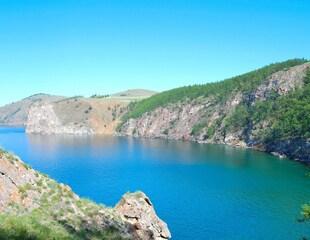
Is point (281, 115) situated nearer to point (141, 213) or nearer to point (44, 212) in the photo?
point (141, 213)

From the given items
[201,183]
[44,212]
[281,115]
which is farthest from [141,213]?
[281,115]

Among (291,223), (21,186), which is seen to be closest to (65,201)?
(21,186)

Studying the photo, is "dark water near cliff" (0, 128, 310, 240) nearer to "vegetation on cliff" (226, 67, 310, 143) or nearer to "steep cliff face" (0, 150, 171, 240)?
"vegetation on cliff" (226, 67, 310, 143)

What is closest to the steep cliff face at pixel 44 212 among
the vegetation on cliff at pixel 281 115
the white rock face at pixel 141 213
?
the white rock face at pixel 141 213

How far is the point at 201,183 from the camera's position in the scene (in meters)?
100

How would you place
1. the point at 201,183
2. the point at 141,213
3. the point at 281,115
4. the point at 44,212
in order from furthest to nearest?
the point at 281,115, the point at 201,183, the point at 141,213, the point at 44,212

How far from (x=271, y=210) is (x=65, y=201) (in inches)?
1971

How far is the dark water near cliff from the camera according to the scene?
219ft

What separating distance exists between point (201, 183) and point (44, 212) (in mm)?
72801

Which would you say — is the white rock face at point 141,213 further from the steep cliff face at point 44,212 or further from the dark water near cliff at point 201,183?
the steep cliff face at point 44,212

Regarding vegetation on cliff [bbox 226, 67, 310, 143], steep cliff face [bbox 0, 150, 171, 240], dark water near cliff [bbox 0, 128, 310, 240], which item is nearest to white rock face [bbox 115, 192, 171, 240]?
dark water near cliff [bbox 0, 128, 310, 240]

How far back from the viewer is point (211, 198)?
279ft

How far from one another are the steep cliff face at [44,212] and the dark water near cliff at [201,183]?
2900 cm

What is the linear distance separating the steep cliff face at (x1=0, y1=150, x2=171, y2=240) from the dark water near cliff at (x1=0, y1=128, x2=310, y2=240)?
2900cm
